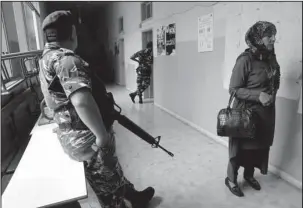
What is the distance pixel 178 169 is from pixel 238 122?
532 millimetres

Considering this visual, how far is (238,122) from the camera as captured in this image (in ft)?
2.24

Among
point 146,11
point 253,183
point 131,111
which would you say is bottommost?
point 253,183

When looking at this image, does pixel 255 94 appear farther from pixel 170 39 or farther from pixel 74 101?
pixel 170 39

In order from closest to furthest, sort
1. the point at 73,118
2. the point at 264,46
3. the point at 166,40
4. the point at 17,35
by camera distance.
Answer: the point at 264,46
the point at 73,118
the point at 17,35
the point at 166,40

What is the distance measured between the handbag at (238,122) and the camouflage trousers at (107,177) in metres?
0.42

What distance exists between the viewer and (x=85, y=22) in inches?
24.9

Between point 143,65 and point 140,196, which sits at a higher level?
point 143,65

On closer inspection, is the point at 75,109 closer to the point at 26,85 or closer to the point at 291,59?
the point at 26,85

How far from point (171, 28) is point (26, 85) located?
2.75 feet

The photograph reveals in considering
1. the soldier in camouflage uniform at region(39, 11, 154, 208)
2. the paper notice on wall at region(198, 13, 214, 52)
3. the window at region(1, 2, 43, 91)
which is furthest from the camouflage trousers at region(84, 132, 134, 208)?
the paper notice on wall at region(198, 13, 214, 52)

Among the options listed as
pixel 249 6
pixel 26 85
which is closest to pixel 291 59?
pixel 249 6

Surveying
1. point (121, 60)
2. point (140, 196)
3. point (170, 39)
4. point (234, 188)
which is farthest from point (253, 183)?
point (170, 39)


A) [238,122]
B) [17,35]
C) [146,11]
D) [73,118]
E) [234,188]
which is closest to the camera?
[73,118]

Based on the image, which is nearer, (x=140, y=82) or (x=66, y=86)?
(x=66, y=86)
